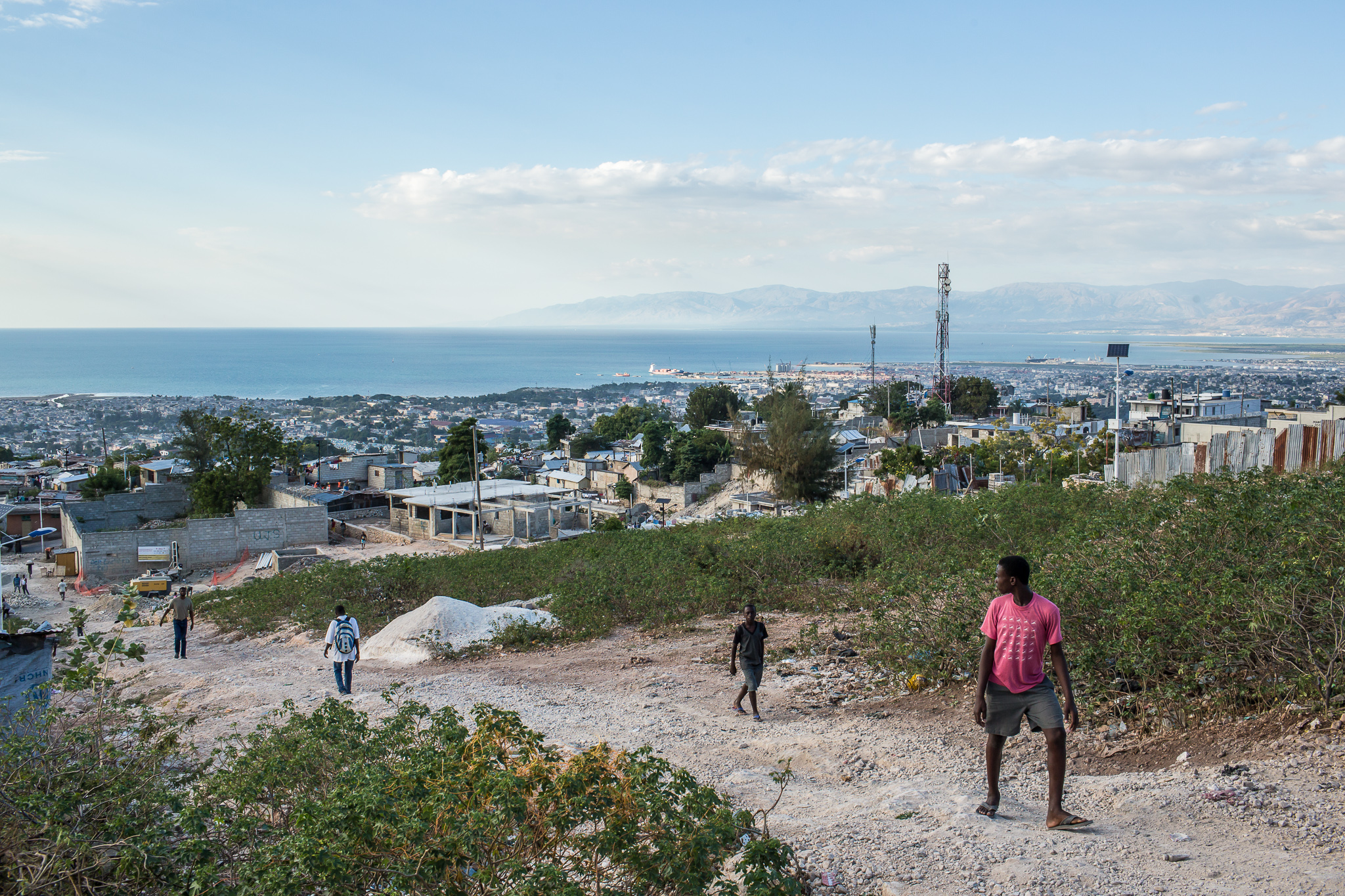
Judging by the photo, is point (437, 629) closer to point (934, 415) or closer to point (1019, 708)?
point (1019, 708)

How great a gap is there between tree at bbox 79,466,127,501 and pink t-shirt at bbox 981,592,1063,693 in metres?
42.6

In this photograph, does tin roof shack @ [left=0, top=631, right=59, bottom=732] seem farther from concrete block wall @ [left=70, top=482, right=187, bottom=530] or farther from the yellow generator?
concrete block wall @ [left=70, top=482, right=187, bottom=530]

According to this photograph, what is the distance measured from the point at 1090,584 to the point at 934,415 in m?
52.6

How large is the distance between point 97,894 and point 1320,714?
21.2 feet

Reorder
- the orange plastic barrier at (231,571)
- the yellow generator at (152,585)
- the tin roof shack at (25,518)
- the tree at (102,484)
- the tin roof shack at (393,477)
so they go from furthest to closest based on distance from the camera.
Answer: the tin roof shack at (393,477) → the tree at (102,484) → the tin roof shack at (25,518) → the orange plastic barrier at (231,571) → the yellow generator at (152,585)

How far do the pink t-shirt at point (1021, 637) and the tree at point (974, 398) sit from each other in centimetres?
6448

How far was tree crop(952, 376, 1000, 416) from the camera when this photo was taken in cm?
6550

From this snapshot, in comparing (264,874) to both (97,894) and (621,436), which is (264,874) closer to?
(97,894)

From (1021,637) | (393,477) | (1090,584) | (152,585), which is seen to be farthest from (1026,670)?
(393,477)

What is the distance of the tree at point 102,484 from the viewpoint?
38.0m

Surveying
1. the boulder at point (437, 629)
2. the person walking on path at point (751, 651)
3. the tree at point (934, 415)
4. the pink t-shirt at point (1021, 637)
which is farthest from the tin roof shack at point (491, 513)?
the tree at point (934, 415)

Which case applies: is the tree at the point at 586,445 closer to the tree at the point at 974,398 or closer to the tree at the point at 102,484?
the tree at the point at 102,484

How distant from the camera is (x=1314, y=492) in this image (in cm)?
655

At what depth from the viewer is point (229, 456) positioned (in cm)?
3850
